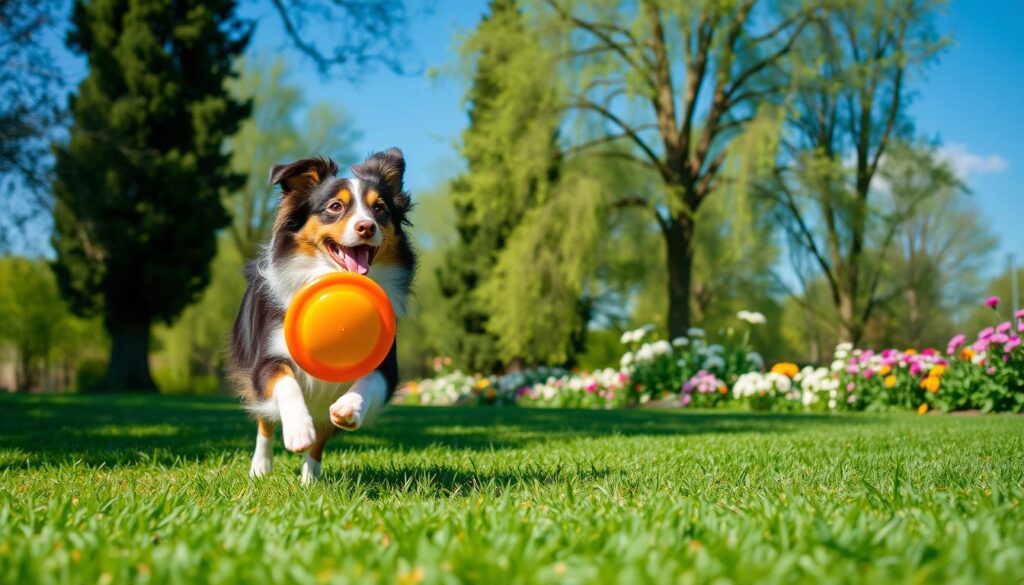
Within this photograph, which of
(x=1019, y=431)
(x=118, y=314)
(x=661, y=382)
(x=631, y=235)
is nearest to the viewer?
(x=1019, y=431)

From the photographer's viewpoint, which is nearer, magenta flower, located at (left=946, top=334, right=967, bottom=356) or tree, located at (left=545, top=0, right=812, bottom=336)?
magenta flower, located at (left=946, top=334, right=967, bottom=356)

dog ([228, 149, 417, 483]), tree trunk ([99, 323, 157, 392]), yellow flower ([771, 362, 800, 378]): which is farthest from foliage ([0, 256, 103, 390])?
dog ([228, 149, 417, 483])

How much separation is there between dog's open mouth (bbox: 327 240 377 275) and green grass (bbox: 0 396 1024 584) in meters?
1.04

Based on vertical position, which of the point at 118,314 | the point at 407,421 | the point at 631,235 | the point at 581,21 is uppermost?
the point at 581,21

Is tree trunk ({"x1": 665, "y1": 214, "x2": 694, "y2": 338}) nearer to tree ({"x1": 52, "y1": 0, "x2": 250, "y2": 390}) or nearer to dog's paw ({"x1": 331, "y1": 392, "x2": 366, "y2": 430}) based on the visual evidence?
tree ({"x1": 52, "y1": 0, "x2": 250, "y2": 390})

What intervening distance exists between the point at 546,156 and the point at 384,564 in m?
17.7

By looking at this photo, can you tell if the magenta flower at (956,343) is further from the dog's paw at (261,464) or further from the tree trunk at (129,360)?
the tree trunk at (129,360)

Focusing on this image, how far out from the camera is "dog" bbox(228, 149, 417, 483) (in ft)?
12.1

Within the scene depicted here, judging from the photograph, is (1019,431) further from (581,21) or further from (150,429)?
(581,21)

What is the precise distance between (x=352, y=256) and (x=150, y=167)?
19956 millimetres

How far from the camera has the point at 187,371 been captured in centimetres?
3434

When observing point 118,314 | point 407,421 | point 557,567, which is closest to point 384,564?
point 557,567

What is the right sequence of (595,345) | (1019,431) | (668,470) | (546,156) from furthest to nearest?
(595,345) < (546,156) < (1019,431) < (668,470)

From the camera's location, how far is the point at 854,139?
2691 cm
